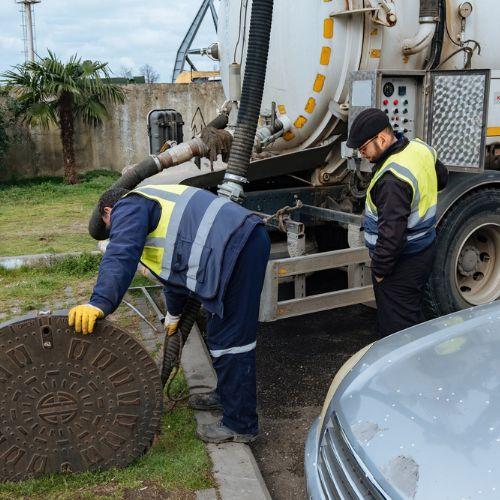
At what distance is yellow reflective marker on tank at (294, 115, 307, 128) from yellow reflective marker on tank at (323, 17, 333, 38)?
608mm

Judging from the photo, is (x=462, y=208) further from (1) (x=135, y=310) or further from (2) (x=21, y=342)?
(2) (x=21, y=342)

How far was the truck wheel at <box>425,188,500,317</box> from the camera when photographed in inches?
186

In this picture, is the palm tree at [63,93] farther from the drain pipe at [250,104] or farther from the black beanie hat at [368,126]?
the black beanie hat at [368,126]

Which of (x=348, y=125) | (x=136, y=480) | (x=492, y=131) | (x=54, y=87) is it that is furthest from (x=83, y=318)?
(x=54, y=87)

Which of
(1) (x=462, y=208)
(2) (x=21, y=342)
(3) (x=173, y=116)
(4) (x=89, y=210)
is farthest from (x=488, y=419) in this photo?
(4) (x=89, y=210)

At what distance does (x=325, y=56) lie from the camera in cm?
467

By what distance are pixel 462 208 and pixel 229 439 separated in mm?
2449

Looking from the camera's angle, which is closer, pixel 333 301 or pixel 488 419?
pixel 488 419

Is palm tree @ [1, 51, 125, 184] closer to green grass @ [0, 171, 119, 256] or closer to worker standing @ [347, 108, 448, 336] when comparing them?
green grass @ [0, 171, 119, 256]

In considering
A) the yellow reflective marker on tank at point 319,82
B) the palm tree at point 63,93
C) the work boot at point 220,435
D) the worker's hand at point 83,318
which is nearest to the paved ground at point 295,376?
the work boot at point 220,435

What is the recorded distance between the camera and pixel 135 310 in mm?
5359

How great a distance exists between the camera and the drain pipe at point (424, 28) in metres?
4.76

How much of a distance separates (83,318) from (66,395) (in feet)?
1.30

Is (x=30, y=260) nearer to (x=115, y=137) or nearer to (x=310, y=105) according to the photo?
(x=310, y=105)
